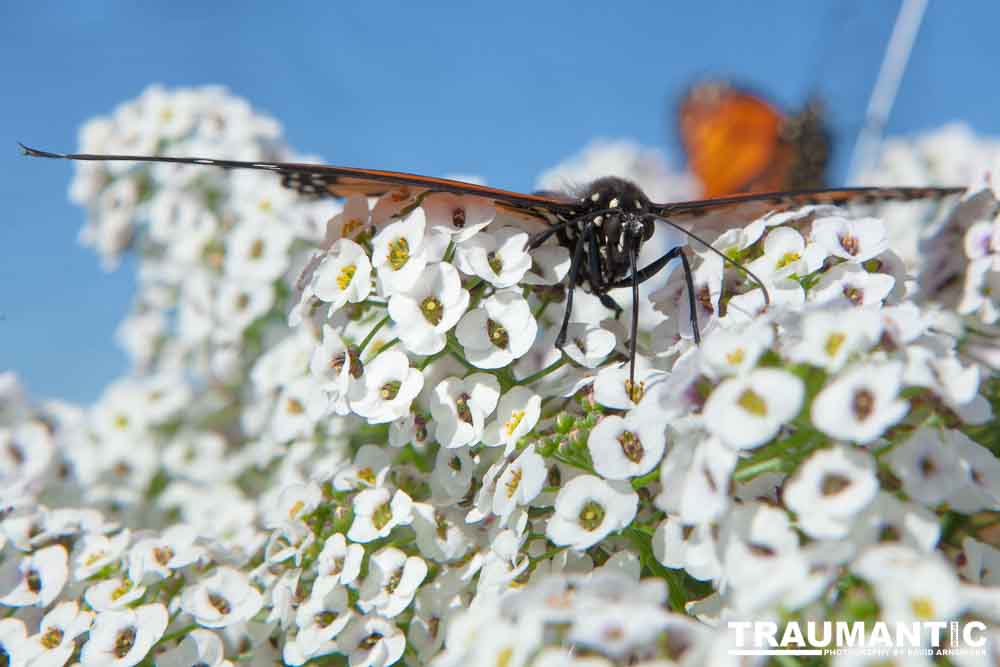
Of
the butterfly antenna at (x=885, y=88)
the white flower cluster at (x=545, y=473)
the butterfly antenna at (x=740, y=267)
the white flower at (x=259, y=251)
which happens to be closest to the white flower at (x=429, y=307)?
the white flower cluster at (x=545, y=473)

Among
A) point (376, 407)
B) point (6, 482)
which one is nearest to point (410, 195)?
point (376, 407)

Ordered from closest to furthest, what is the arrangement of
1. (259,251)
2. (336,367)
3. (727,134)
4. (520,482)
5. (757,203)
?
1. (520,482)
2. (336,367)
3. (757,203)
4. (259,251)
5. (727,134)

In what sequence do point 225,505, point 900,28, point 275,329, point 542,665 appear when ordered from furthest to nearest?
point 900,28 → point 275,329 → point 225,505 → point 542,665

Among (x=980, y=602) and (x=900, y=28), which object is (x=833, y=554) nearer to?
(x=980, y=602)

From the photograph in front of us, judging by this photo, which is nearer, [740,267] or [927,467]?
[927,467]

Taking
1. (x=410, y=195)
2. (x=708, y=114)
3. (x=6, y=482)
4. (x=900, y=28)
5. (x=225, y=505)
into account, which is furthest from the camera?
(x=708, y=114)

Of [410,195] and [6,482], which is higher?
[410,195]

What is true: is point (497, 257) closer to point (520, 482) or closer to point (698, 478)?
point (520, 482)

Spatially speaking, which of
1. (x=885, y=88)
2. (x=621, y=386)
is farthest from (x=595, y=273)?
(x=885, y=88)
